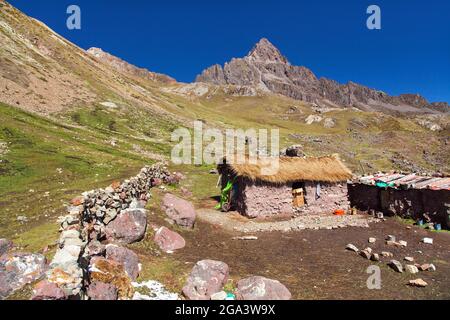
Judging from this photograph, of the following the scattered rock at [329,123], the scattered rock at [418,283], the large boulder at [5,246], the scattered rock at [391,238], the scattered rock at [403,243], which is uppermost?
the scattered rock at [329,123]

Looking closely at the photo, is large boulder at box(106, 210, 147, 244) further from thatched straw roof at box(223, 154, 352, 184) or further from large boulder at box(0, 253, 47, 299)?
thatched straw roof at box(223, 154, 352, 184)

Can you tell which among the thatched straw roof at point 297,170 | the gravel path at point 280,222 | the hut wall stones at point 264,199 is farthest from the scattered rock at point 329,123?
the gravel path at point 280,222

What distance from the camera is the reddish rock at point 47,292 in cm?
804

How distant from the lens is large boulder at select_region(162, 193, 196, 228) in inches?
784

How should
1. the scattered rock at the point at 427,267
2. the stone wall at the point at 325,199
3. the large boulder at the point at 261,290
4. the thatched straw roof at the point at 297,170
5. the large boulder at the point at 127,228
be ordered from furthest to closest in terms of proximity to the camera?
the stone wall at the point at 325,199 < the thatched straw roof at the point at 297,170 < the large boulder at the point at 127,228 < the scattered rock at the point at 427,267 < the large boulder at the point at 261,290

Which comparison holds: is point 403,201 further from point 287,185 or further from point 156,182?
point 156,182

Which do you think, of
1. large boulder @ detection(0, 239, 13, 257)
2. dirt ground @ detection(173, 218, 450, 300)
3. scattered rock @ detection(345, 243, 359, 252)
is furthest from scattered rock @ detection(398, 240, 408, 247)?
large boulder @ detection(0, 239, 13, 257)

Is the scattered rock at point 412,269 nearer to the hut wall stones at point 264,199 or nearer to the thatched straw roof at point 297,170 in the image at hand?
the hut wall stones at point 264,199

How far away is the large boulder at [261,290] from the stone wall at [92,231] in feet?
12.5

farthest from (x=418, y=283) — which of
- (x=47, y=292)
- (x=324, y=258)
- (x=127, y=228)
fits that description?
(x=47, y=292)

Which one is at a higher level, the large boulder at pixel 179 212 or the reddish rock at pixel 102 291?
the large boulder at pixel 179 212

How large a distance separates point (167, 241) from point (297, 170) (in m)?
13.7
